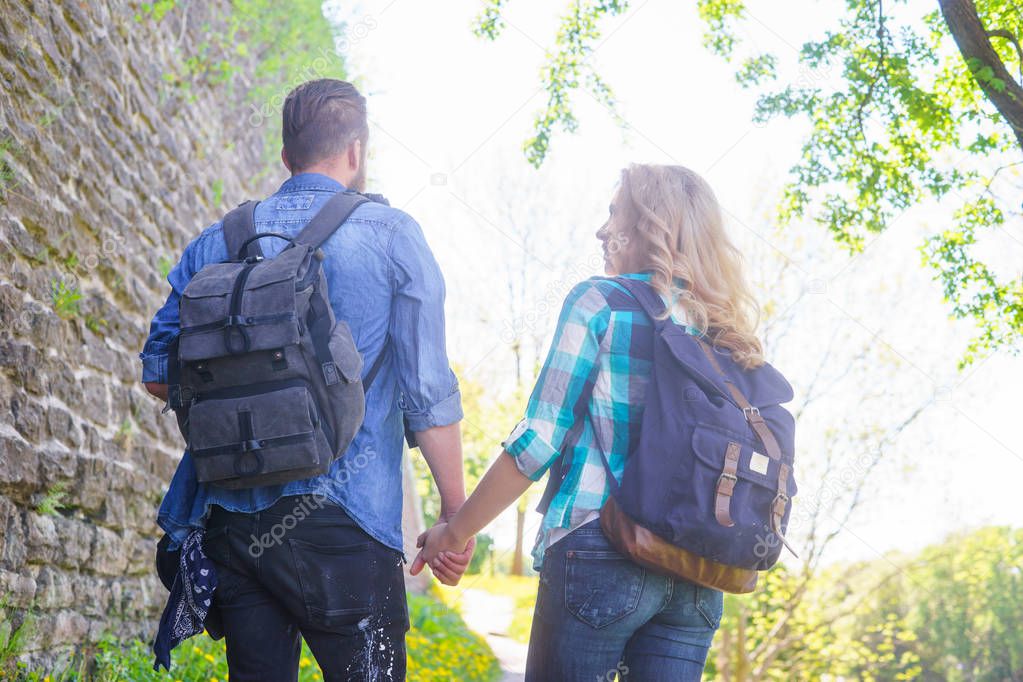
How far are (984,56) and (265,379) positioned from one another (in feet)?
13.1

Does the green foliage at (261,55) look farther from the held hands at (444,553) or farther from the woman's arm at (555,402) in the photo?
the woman's arm at (555,402)

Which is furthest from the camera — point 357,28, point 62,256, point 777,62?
point 357,28

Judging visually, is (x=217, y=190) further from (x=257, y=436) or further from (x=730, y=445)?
(x=730, y=445)

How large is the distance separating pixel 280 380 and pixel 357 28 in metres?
8.62

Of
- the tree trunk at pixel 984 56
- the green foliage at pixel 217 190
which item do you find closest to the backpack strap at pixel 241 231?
the tree trunk at pixel 984 56

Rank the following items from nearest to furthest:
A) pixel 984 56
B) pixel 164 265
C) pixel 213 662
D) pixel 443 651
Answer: pixel 984 56 → pixel 213 662 → pixel 164 265 → pixel 443 651

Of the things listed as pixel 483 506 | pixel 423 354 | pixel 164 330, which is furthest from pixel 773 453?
pixel 164 330

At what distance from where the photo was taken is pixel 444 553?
2.28 meters

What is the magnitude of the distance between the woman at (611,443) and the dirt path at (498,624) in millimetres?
5232

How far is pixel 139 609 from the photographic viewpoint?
178 inches

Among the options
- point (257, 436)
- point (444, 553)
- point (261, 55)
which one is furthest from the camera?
point (261, 55)

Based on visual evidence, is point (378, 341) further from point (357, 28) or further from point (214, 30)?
point (357, 28)

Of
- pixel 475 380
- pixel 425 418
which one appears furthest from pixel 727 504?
pixel 475 380

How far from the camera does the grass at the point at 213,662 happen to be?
3.71 meters
